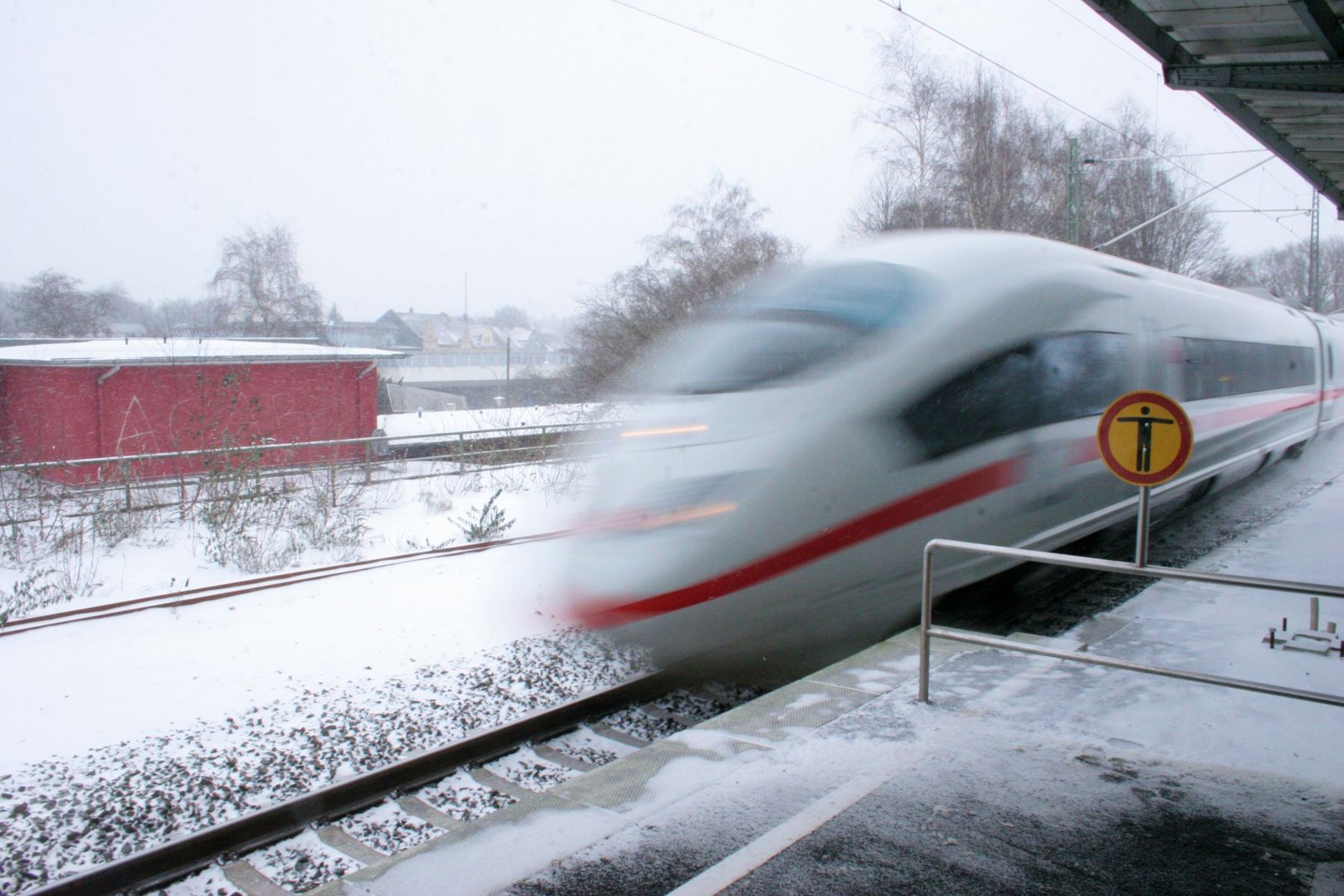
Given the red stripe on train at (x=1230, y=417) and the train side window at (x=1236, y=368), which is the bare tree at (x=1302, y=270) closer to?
the red stripe on train at (x=1230, y=417)

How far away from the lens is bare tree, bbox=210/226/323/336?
4760 cm

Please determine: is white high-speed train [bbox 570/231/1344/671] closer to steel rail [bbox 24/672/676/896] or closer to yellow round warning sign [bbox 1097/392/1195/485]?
steel rail [bbox 24/672/676/896]

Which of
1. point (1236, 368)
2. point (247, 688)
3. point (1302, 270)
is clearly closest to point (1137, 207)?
point (1302, 270)

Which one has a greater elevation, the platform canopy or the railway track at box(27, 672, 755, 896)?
the platform canopy

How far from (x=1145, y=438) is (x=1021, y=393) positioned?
6.95 ft

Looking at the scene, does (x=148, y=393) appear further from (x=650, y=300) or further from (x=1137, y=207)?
(x=1137, y=207)

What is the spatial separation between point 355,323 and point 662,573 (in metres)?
53.5

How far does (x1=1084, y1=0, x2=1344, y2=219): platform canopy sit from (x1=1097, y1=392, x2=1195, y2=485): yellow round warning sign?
3.66 m

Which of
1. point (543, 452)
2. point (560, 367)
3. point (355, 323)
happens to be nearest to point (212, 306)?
point (355, 323)

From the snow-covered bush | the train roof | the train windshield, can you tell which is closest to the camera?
the train windshield

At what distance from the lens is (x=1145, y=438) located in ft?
13.9

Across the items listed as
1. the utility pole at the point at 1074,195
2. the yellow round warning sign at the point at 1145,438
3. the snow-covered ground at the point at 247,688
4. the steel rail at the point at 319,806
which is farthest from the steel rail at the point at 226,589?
the utility pole at the point at 1074,195

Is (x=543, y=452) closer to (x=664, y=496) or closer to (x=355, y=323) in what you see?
(x=664, y=496)

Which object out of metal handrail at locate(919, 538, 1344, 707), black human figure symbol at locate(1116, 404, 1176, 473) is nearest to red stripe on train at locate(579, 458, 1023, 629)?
metal handrail at locate(919, 538, 1344, 707)
